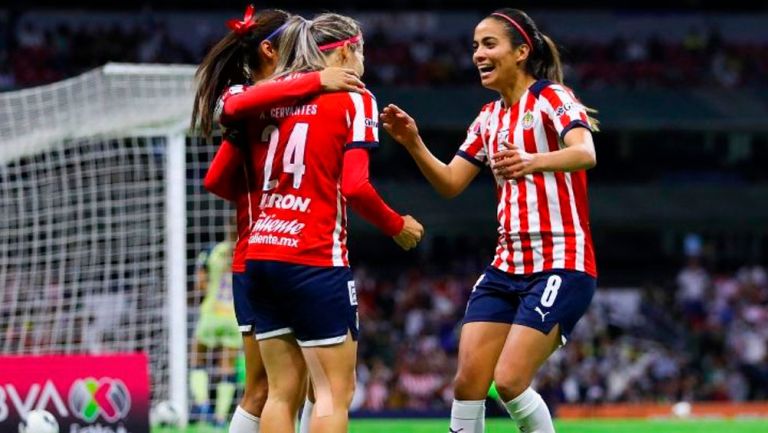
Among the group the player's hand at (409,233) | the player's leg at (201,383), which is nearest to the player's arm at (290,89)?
the player's hand at (409,233)

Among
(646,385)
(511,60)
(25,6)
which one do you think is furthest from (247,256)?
(25,6)

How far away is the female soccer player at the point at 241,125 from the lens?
16.4ft

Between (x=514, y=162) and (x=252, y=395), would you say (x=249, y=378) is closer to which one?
(x=252, y=395)

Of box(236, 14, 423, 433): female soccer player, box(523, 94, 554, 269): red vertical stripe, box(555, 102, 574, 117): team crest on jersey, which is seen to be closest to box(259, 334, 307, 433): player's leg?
box(236, 14, 423, 433): female soccer player

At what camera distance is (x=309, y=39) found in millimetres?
4902

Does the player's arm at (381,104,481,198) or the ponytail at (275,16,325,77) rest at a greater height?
the ponytail at (275,16,325,77)

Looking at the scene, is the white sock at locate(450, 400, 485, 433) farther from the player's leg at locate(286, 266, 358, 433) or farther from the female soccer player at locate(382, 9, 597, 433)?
the player's leg at locate(286, 266, 358, 433)

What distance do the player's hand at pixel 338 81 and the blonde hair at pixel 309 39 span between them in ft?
0.41

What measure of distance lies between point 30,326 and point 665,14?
19520 millimetres

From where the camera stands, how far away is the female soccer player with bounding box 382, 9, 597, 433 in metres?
5.49

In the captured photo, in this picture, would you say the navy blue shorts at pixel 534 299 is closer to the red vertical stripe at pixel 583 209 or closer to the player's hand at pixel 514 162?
the red vertical stripe at pixel 583 209

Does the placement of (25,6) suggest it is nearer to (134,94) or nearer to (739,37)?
(739,37)

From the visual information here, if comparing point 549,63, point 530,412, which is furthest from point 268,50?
point 530,412

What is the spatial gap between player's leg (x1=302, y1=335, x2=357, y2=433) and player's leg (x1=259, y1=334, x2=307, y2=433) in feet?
0.42
